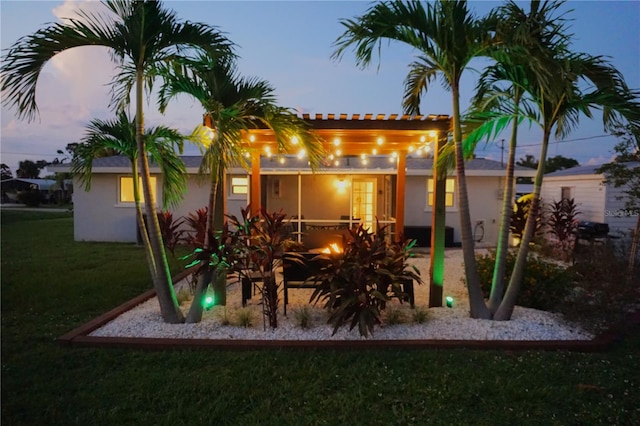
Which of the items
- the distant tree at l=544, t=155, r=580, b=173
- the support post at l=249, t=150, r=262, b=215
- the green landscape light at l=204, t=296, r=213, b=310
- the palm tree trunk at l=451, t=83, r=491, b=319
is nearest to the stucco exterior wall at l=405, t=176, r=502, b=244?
the support post at l=249, t=150, r=262, b=215

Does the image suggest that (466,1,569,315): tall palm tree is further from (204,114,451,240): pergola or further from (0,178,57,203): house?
(0,178,57,203): house

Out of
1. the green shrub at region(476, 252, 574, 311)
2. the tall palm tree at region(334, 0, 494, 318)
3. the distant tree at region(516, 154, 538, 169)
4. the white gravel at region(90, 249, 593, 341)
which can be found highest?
the distant tree at region(516, 154, 538, 169)

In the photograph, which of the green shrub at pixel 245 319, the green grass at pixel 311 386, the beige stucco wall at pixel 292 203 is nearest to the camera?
the green grass at pixel 311 386

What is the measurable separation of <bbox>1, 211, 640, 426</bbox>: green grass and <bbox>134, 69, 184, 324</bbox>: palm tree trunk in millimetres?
776

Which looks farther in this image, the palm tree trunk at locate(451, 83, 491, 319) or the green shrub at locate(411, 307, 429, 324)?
the green shrub at locate(411, 307, 429, 324)

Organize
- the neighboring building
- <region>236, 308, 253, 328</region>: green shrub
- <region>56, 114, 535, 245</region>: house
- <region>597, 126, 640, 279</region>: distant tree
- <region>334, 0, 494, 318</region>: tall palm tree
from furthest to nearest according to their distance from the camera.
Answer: the neighboring building, <region>56, 114, 535, 245</region>: house, <region>597, 126, 640, 279</region>: distant tree, <region>236, 308, 253, 328</region>: green shrub, <region>334, 0, 494, 318</region>: tall palm tree

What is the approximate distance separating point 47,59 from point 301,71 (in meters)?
11.0

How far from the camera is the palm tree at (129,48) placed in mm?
4102

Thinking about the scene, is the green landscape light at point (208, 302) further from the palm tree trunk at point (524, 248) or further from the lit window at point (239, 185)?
the lit window at point (239, 185)

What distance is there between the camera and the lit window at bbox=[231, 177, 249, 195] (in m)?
13.5

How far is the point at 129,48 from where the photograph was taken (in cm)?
449

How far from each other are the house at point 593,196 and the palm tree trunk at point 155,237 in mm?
12788

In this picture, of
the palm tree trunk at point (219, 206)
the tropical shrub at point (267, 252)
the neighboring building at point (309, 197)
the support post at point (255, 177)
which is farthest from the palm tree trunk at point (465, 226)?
the neighboring building at point (309, 197)

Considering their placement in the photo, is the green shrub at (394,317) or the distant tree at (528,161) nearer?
the green shrub at (394,317)
